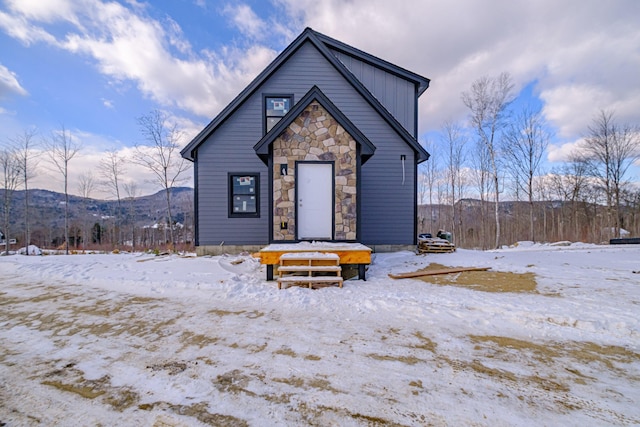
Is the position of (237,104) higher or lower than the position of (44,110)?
lower

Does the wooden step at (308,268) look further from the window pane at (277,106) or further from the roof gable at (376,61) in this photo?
the roof gable at (376,61)

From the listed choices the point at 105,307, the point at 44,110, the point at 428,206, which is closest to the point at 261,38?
the point at 105,307

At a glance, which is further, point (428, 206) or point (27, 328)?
point (428, 206)

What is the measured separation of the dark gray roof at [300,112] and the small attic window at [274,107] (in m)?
3.01

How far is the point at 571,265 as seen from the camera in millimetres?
6438

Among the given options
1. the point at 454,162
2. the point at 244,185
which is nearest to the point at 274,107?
the point at 244,185

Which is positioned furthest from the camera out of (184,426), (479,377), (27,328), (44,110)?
(44,110)

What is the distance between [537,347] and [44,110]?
23.7 metres

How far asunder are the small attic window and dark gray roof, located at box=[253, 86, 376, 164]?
9.89 ft

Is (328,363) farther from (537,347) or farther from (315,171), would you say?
(315,171)

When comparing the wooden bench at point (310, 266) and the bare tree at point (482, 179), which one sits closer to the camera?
the wooden bench at point (310, 266)

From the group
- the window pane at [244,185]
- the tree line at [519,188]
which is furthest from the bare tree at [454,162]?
the window pane at [244,185]

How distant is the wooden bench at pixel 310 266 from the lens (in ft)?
16.3

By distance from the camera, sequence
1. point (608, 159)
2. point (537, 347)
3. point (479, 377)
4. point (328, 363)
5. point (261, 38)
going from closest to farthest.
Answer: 1. point (479, 377)
2. point (328, 363)
3. point (537, 347)
4. point (261, 38)
5. point (608, 159)
